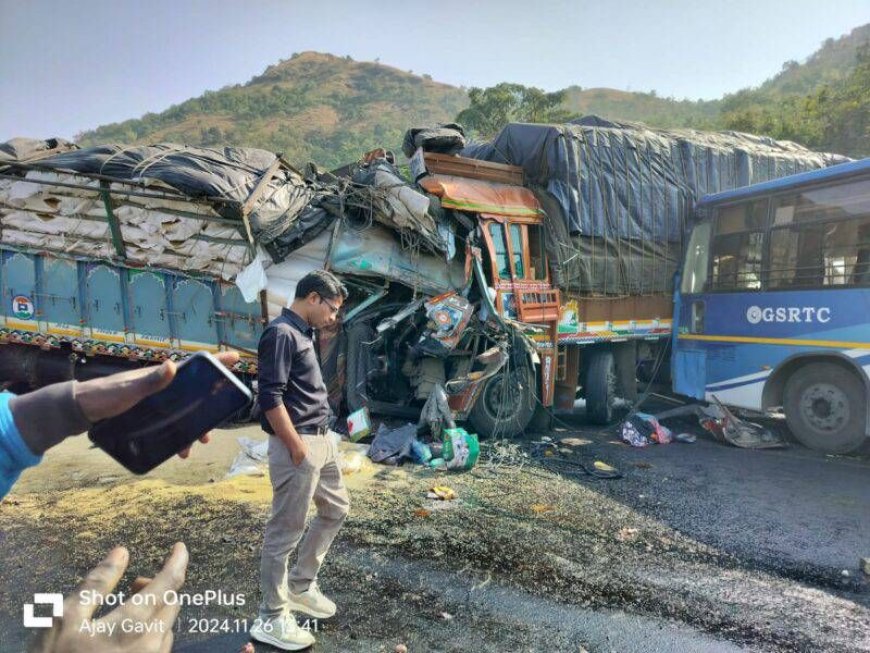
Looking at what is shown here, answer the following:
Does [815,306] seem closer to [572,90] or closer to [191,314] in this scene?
[191,314]

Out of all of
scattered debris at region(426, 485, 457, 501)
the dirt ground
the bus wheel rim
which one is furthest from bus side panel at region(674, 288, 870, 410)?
scattered debris at region(426, 485, 457, 501)

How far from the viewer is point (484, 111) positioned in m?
27.0

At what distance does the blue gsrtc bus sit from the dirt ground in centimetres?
110

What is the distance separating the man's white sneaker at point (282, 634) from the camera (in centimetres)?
245

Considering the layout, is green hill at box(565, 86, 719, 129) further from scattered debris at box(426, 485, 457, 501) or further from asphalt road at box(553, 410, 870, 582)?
scattered debris at box(426, 485, 457, 501)

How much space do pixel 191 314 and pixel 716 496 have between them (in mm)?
5645

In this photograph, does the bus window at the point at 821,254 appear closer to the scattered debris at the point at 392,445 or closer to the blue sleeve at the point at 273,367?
the scattered debris at the point at 392,445

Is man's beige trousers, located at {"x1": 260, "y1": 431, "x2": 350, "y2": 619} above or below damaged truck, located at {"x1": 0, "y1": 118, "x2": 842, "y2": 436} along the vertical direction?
below

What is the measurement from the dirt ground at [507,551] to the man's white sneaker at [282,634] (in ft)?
0.35

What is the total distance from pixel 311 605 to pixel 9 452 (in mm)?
2000

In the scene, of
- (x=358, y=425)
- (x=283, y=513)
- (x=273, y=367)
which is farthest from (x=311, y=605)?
(x=358, y=425)

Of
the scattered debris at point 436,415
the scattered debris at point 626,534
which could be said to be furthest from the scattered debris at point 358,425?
the scattered debris at point 626,534

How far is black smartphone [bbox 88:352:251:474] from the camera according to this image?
1.46m

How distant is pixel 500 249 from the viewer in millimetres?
6531
